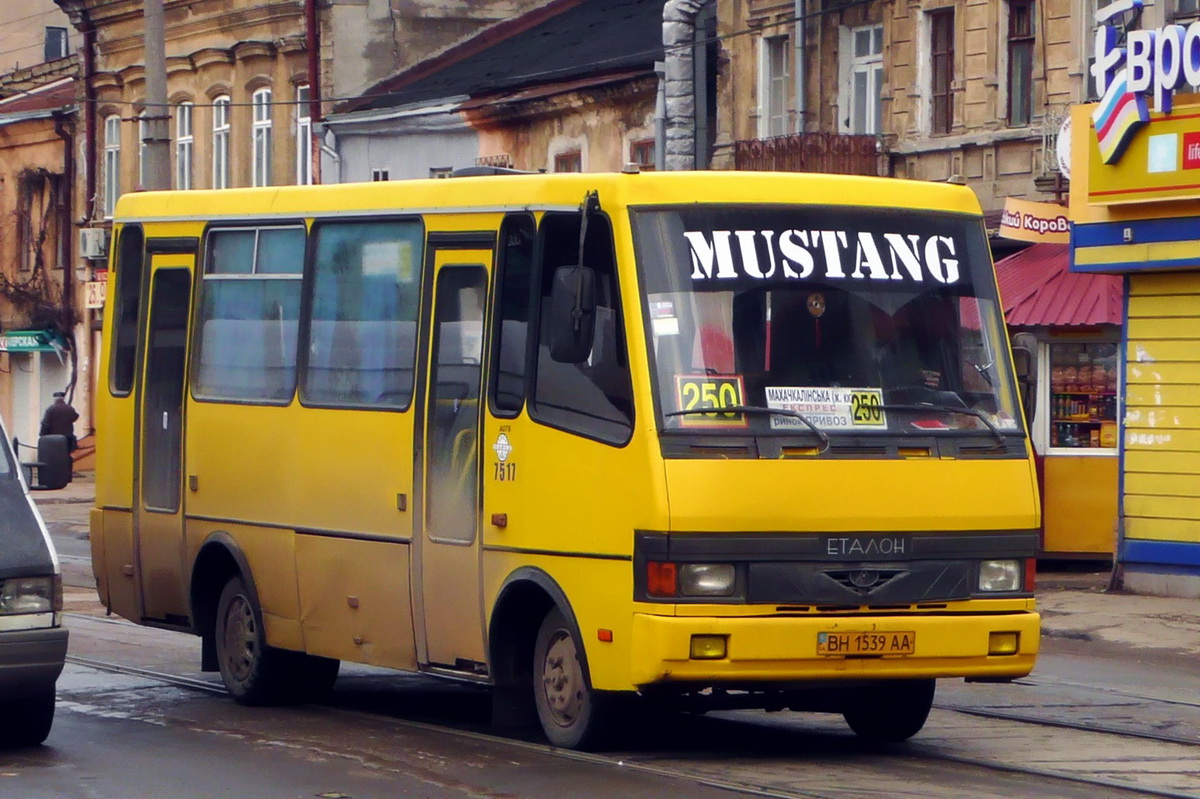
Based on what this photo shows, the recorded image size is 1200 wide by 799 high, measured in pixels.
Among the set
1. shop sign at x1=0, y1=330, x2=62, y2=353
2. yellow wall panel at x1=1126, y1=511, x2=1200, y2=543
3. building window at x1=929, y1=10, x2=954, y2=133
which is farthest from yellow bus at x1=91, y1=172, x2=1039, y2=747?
shop sign at x1=0, y1=330, x2=62, y2=353

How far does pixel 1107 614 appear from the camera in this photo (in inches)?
702

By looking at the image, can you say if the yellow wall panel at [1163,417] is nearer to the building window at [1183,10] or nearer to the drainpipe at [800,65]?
the building window at [1183,10]

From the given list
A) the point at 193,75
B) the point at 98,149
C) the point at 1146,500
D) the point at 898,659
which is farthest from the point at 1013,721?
the point at 98,149

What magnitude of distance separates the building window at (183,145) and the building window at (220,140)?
2.63ft

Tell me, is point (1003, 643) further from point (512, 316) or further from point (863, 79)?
point (863, 79)

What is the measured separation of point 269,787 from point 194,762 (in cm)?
88

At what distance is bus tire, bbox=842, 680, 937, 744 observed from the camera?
35.4 feet

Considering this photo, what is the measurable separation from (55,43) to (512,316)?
172 ft

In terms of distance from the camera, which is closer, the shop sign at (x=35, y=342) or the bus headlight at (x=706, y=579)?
the bus headlight at (x=706, y=579)

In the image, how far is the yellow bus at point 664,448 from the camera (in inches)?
381

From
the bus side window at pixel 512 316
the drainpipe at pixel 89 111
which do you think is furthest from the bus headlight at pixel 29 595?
the drainpipe at pixel 89 111

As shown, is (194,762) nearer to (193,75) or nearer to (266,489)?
(266,489)

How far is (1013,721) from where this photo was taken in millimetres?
11984

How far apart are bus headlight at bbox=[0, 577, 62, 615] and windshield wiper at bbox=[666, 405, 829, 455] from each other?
2898mm
